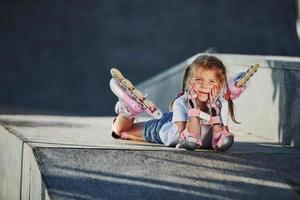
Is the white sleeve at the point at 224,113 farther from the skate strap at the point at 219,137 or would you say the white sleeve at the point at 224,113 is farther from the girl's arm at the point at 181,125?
the girl's arm at the point at 181,125

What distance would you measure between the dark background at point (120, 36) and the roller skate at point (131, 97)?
11785 millimetres

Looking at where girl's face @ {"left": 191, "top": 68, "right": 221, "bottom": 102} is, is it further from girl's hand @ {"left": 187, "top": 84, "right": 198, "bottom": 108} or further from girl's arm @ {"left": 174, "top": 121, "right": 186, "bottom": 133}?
girl's arm @ {"left": 174, "top": 121, "right": 186, "bottom": 133}

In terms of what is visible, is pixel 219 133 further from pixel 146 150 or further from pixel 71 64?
pixel 71 64

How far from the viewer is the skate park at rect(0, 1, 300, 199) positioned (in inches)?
215

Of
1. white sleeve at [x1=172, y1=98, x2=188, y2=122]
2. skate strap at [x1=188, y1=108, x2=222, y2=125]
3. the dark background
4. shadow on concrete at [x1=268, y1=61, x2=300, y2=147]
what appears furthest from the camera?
the dark background

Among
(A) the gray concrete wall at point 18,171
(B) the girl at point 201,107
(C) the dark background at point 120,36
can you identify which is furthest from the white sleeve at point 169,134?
(C) the dark background at point 120,36

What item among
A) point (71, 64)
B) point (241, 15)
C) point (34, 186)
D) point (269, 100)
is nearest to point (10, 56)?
point (71, 64)

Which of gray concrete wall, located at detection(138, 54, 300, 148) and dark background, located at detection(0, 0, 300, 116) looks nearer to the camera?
gray concrete wall, located at detection(138, 54, 300, 148)

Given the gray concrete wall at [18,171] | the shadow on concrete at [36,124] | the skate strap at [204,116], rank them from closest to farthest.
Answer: the gray concrete wall at [18,171] → the skate strap at [204,116] → the shadow on concrete at [36,124]

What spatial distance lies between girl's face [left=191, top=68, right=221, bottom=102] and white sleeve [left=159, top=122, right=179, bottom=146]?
1.27 feet

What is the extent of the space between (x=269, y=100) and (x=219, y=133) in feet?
4.86

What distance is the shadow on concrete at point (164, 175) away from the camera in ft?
17.6

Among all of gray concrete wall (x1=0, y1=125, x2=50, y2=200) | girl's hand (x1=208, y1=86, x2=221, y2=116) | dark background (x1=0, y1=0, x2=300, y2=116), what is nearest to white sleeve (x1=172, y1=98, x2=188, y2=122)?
girl's hand (x1=208, y1=86, x2=221, y2=116)

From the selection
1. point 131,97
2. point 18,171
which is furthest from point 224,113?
point 18,171
